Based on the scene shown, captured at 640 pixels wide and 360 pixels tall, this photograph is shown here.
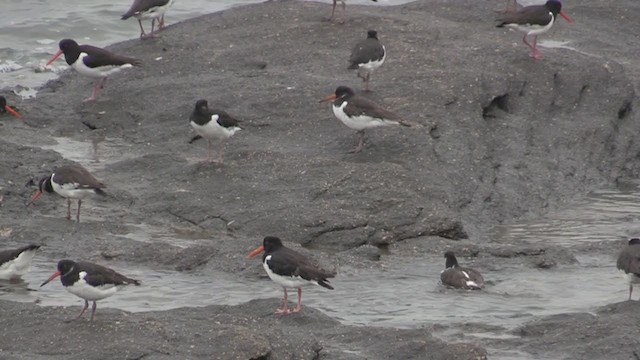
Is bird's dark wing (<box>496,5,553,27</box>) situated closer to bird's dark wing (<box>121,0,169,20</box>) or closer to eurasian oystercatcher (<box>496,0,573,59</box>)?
eurasian oystercatcher (<box>496,0,573,59</box>)

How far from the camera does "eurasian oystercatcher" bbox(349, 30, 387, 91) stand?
17.1m

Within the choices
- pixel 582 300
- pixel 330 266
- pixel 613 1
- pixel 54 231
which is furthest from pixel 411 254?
pixel 613 1

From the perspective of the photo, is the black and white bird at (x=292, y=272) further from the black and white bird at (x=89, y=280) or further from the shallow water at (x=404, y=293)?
the black and white bird at (x=89, y=280)

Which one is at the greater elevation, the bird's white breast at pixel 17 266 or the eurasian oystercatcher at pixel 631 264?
the eurasian oystercatcher at pixel 631 264

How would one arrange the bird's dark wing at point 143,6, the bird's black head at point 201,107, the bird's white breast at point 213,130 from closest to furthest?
the bird's white breast at point 213,130 < the bird's black head at point 201,107 < the bird's dark wing at point 143,6

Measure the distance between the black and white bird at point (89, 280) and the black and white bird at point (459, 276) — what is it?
10.2ft

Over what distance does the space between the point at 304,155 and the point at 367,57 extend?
1.99 m

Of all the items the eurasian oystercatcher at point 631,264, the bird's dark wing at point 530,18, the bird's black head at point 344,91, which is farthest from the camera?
the bird's dark wing at point 530,18

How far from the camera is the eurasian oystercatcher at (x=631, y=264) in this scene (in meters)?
12.1

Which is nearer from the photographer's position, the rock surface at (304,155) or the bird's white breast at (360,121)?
the rock surface at (304,155)

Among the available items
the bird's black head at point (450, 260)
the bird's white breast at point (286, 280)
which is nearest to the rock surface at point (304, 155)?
the bird's white breast at point (286, 280)

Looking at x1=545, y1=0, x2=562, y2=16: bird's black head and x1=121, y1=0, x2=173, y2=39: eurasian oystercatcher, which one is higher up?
x1=545, y1=0, x2=562, y2=16: bird's black head

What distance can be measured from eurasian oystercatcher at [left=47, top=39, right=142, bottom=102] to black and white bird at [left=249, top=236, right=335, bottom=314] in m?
6.98

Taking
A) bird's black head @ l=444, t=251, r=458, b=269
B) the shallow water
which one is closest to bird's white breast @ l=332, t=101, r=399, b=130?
the shallow water
